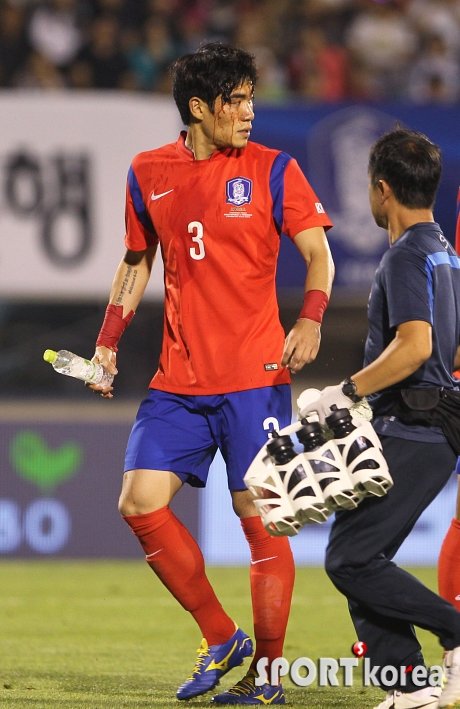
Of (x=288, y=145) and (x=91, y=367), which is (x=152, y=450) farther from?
(x=288, y=145)

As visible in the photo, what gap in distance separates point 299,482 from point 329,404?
0.27 metres

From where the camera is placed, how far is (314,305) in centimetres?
491

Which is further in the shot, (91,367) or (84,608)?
(84,608)

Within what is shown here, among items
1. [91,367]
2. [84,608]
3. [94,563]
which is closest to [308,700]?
[91,367]

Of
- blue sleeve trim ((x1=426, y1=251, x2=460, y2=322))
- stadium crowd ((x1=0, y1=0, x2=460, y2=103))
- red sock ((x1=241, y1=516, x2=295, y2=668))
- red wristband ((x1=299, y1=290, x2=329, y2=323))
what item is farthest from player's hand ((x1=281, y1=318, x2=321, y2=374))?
stadium crowd ((x1=0, y1=0, x2=460, y2=103))

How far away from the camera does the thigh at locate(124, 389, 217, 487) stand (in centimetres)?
500

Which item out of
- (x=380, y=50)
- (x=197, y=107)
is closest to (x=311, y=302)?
(x=197, y=107)

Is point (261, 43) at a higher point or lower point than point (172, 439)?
higher

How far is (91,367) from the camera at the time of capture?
16.9 ft

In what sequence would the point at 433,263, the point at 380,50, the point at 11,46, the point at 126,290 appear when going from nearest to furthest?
the point at 433,263
the point at 126,290
the point at 11,46
the point at 380,50

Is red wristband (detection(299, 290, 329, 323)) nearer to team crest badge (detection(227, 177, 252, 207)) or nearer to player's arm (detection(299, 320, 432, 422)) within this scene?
team crest badge (detection(227, 177, 252, 207))

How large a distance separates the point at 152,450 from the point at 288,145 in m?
5.61

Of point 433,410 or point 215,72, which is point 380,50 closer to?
point 215,72

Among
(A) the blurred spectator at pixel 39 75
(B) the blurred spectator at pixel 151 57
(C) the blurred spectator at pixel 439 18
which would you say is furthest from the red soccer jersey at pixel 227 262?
(C) the blurred spectator at pixel 439 18
